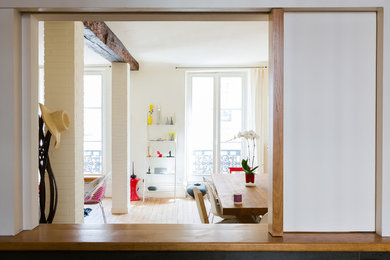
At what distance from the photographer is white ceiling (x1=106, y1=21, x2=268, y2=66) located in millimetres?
3861

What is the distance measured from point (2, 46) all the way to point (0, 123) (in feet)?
1.29

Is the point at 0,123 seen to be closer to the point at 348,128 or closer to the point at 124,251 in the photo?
the point at 124,251

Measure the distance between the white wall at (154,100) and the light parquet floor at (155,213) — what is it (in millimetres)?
584

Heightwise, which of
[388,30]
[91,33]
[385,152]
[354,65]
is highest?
[91,33]

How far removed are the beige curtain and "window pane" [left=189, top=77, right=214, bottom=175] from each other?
0.96m

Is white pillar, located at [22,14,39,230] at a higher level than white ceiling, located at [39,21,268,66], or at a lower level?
lower

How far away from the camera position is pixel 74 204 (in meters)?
2.96

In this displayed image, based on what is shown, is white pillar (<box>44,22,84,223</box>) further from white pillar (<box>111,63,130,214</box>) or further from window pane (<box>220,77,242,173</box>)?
window pane (<box>220,77,242,173</box>)

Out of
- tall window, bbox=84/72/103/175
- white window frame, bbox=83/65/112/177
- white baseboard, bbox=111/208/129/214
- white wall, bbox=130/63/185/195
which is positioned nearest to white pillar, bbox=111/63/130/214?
white baseboard, bbox=111/208/129/214

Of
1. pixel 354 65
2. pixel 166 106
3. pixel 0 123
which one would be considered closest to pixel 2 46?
pixel 0 123

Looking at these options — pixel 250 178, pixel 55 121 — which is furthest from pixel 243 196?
pixel 55 121

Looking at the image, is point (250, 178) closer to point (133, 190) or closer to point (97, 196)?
point (97, 196)

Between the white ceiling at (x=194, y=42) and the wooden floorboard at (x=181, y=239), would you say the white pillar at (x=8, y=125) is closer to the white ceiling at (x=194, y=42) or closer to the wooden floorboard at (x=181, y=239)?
the wooden floorboard at (x=181, y=239)

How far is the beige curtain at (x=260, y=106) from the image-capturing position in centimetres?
621
